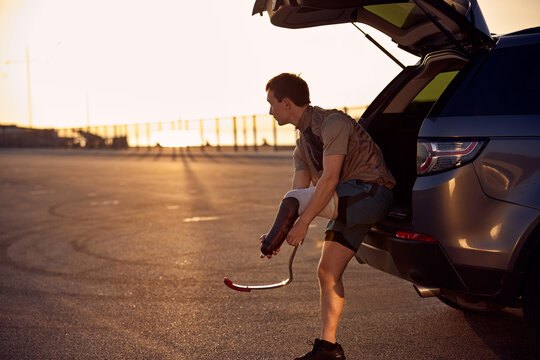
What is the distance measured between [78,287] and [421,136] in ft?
12.4

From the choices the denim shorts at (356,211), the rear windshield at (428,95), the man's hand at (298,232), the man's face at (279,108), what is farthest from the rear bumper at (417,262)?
the rear windshield at (428,95)

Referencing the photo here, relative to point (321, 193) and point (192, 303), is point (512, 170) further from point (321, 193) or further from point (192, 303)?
point (192, 303)

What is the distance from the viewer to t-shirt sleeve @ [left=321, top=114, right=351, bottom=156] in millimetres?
3930

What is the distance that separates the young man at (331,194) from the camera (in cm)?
394

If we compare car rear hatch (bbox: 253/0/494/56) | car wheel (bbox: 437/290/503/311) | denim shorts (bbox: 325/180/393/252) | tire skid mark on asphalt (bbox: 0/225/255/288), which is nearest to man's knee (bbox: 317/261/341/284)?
denim shorts (bbox: 325/180/393/252)

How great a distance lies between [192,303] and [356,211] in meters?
2.18

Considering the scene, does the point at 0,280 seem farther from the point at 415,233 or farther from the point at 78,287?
the point at 415,233

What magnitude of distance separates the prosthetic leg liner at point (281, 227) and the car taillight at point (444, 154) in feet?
2.41

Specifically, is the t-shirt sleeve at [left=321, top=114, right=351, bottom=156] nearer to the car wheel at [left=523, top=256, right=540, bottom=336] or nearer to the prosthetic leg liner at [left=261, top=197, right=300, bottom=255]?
the prosthetic leg liner at [left=261, top=197, right=300, bottom=255]

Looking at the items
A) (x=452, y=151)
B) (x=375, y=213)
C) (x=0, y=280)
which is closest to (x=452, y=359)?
(x=375, y=213)

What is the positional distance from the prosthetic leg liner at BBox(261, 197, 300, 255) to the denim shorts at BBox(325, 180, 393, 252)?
26 centimetres

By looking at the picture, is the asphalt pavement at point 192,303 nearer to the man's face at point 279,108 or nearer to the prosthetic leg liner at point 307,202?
the prosthetic leg liner at point 307,202

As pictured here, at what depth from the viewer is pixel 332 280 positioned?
405 centimetres

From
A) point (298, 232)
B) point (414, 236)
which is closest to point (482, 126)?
point (414, 236)
